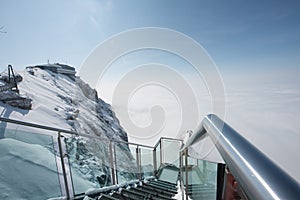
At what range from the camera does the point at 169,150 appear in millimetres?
5875

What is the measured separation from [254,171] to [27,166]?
7.52 feet

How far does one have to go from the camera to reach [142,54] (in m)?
12.4

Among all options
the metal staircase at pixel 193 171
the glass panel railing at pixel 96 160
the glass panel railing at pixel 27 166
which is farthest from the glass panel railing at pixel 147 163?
the glass panel railing at pixel 27 166

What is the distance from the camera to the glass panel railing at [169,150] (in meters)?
5.59

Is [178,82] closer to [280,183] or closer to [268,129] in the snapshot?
[280,183]

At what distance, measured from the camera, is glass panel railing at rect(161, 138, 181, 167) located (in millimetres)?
5589

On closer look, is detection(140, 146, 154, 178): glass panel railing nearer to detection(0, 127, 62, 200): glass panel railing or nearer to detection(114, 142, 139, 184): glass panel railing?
detection(114, 142, 139, 184): glass panel railing

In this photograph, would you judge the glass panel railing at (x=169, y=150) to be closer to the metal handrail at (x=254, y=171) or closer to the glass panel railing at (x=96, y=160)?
the glass panel railing at (x=96, y=160)

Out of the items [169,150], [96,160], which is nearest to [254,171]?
[96,160]

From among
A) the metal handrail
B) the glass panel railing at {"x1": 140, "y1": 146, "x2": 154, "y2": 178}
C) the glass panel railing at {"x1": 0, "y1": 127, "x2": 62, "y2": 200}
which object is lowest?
the glass panel railing at {"x1": 140, "y1": 146, "x2": 154, "y2": 178}

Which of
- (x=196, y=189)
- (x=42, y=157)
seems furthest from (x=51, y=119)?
(x=196, y=189)

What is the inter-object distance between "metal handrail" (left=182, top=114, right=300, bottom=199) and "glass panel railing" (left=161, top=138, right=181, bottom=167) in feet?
17.5

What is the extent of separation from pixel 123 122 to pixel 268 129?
7750 centimetres

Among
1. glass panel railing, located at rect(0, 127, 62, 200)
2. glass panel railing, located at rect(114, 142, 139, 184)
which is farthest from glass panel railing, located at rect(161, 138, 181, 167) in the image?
glass panel railing, located at rect(0, 127, 62, 200)
